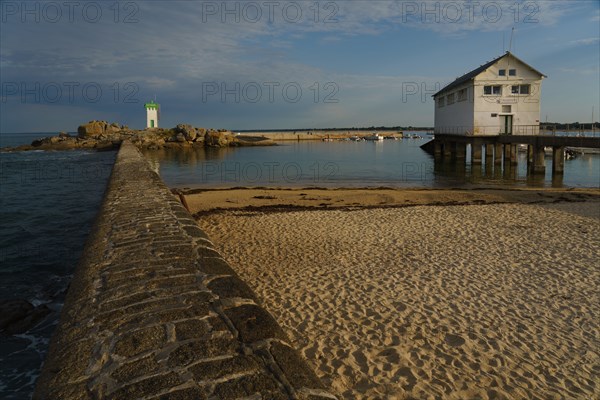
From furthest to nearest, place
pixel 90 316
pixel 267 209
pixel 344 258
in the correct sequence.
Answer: pixel 267 209
pixel 344 258
pixel 90 316

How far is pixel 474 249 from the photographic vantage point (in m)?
10.1

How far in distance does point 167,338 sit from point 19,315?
507cm

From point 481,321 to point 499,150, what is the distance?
1381 inches

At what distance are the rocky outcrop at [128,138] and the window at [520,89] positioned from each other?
166ft

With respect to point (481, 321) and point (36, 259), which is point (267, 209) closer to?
point (36, 259)

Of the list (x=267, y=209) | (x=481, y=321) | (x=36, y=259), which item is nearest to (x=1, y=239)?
(x=36, y=259)

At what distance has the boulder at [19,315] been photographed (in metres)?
6.41

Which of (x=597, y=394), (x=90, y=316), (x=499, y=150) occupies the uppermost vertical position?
(x=499, y=150)

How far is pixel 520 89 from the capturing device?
35.4 metres

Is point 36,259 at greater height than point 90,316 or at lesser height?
lesser

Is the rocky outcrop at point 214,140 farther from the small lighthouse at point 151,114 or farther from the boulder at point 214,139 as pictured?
A: the small lighthouse at point 151,114

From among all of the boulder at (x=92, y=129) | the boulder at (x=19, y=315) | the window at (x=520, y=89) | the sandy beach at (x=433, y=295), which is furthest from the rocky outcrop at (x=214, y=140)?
the boulder at (x=19, y=315)

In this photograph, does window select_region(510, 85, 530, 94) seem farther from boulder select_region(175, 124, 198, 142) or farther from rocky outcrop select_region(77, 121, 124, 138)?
rocky outcrop select_region(77, 121, 124, 138)

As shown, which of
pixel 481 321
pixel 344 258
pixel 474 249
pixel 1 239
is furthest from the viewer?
pixel 1 239
